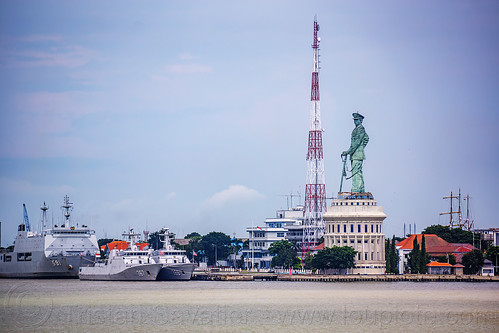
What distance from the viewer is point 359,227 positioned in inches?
7269

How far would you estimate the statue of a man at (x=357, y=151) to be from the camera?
185625 millimetres

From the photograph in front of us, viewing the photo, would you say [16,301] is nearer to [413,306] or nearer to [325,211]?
[413,306]

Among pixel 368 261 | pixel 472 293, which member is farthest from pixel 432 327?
pixel 368 261

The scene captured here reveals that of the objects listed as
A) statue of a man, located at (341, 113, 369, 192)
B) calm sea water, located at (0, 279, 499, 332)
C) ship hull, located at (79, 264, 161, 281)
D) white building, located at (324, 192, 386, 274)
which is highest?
statue of a man, located at (341, 113, 369, 192)

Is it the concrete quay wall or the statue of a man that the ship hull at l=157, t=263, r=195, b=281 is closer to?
the concrete quay wall

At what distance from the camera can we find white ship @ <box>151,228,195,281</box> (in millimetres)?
159500

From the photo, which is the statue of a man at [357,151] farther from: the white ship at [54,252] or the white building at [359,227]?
the white ship at [54,252]

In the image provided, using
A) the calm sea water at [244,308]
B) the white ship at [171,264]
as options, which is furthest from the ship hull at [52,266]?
the calm sea water at [244,308]

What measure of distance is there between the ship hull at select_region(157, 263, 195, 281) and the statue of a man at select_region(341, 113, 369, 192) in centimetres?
3996

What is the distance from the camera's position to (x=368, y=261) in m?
182

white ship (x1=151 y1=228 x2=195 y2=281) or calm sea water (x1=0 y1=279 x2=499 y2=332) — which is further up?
white ship (x1=151 y1=228 x2=195 y2=281)

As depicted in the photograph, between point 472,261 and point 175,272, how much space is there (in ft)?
188

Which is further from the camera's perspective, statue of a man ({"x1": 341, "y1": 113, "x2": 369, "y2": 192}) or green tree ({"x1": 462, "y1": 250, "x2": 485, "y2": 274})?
statue of a man ({"x1": 341, "y1": 113, "x2": 369, "y2": 192})

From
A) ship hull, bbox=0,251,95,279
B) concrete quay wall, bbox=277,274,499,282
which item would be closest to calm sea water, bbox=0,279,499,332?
concrete quay wall, bbox=277,274,499,282
